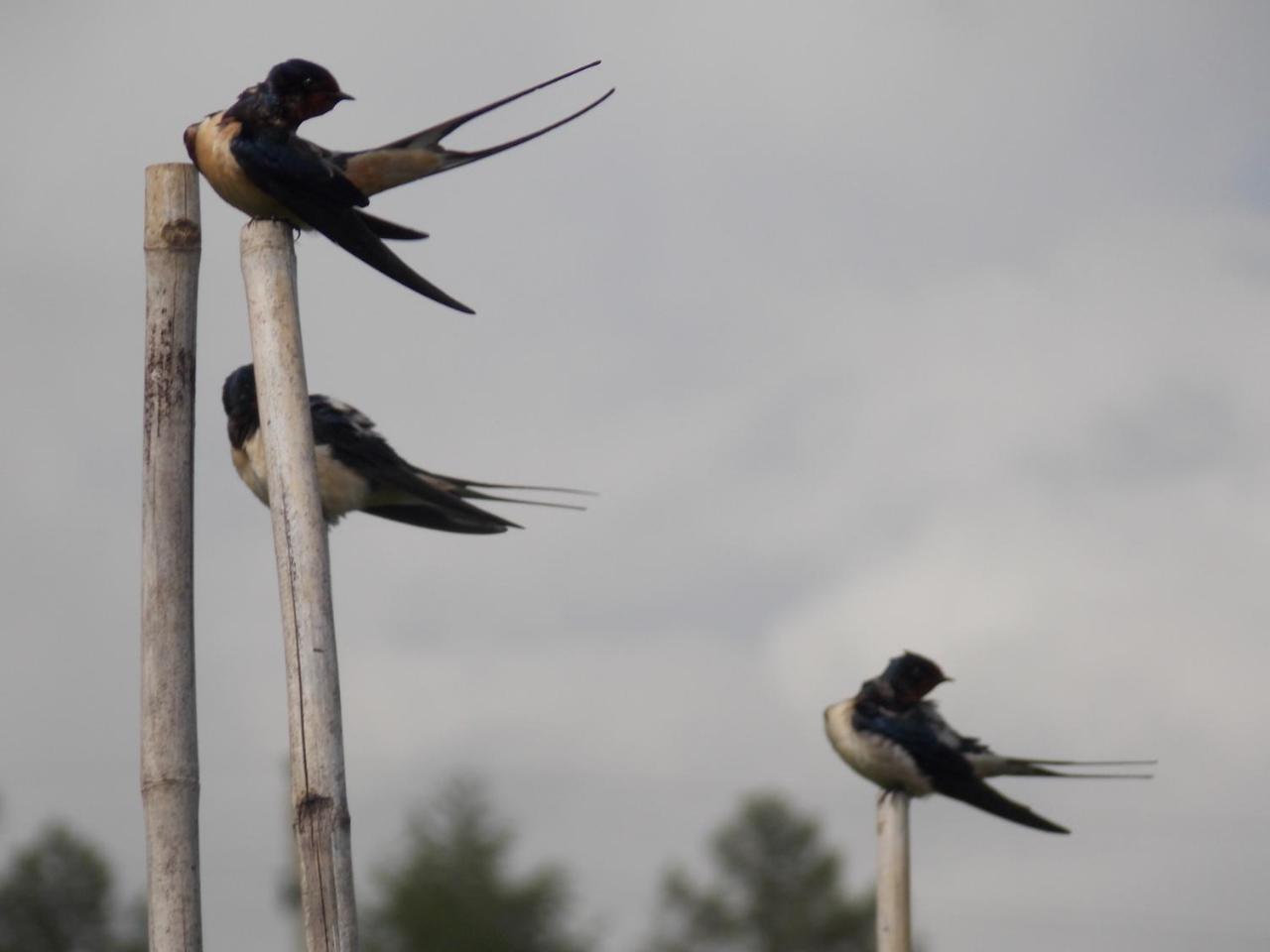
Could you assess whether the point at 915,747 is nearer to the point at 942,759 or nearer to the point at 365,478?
the point at 942,759

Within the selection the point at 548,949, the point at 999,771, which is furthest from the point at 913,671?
the point at 548,949

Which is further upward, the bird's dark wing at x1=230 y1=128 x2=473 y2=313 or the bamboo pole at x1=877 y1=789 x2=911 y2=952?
the bird's dark wing at x1=230 y1=128 x2=473 y2=313

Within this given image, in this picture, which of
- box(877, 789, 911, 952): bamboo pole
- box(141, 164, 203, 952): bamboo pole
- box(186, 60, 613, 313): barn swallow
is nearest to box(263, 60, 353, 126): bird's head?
box(186, 60, 613, 313): barn swallow

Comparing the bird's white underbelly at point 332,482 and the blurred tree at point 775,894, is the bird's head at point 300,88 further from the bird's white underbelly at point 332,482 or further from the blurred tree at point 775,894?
the blurred tree at point 775,894

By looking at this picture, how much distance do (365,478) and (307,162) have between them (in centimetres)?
196

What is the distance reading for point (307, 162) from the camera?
6672mm

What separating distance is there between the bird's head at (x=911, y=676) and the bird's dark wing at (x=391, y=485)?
3.54m

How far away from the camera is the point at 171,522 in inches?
268

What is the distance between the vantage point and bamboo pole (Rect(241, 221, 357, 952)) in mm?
5910

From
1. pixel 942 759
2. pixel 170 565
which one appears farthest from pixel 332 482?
pixel 942 759

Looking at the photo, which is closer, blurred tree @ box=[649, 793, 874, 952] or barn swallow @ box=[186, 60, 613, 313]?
barn swallow @ box=[186, 60, 613, 313]

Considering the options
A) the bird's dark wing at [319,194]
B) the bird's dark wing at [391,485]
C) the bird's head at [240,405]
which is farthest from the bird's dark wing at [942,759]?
the bird's dark wing at [319,194]

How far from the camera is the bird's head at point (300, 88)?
22.2ft

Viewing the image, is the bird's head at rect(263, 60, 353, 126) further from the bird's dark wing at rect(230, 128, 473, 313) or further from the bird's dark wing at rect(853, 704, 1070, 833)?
the bird's dark wing at rect(853, 704, 1070, 833)
